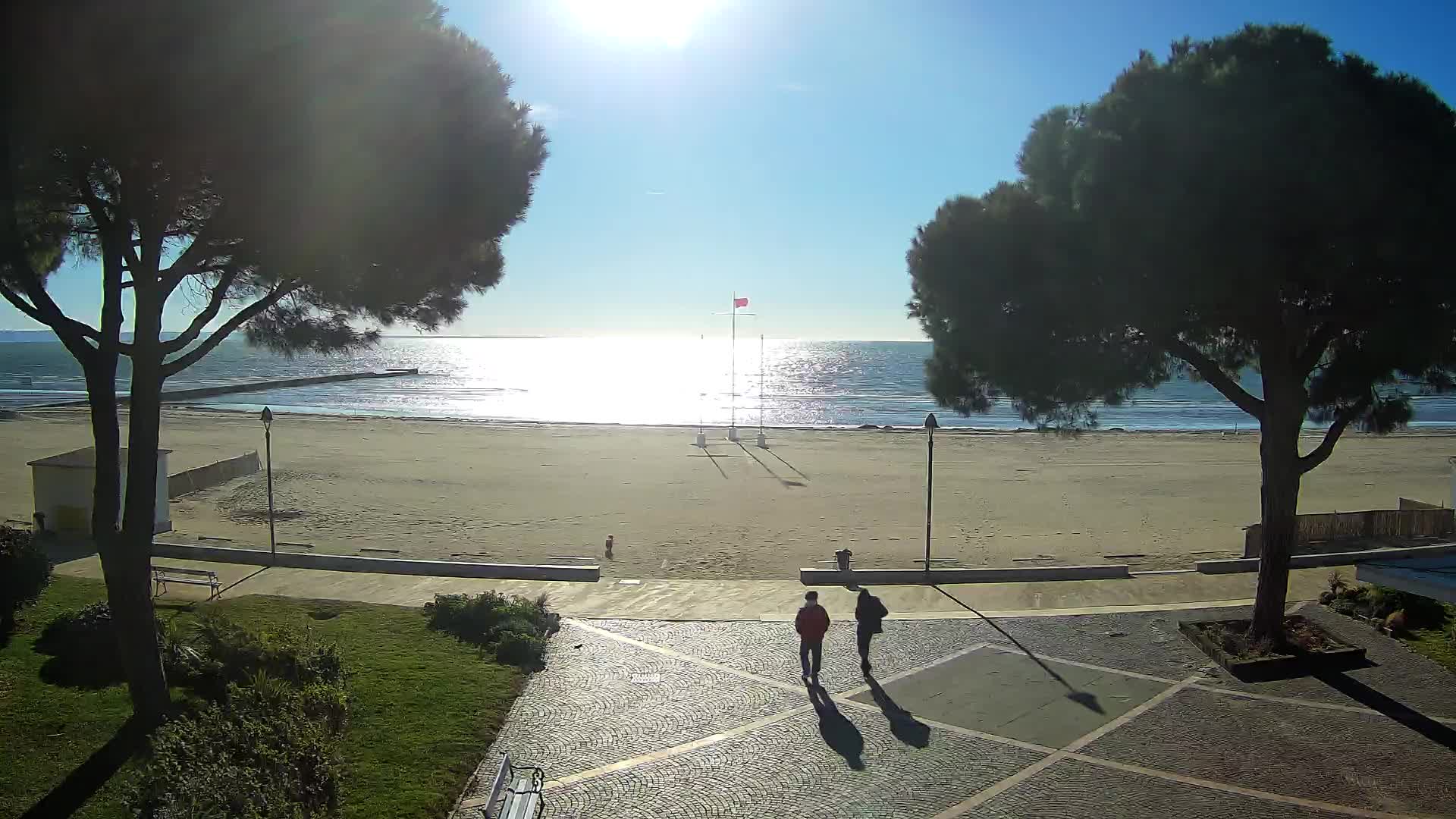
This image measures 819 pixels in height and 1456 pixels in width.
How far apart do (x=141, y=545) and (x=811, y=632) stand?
7.23 metres

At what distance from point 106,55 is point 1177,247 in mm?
10416

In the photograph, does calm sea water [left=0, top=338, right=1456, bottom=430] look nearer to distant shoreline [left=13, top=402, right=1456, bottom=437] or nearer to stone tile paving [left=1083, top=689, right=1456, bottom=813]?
distant shoreline [left=13, top=402, right=1456, bottom=437]

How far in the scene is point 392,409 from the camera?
7262 centimetres

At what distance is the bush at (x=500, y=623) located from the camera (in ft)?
36.8

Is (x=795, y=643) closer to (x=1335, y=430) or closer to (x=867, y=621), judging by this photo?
(x=867, y=621)

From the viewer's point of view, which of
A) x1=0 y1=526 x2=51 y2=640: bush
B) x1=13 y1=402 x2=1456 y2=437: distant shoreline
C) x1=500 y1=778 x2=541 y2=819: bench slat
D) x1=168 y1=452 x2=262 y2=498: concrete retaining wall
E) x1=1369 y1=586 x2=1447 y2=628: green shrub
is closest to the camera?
x1=500 y1=778 x2=541 y2=819: bench slat

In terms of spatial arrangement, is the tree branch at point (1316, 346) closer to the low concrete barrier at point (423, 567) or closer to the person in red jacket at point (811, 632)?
the person in red jacket at point (811, 632)

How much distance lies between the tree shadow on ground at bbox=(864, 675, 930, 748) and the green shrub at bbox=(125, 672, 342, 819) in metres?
5.45

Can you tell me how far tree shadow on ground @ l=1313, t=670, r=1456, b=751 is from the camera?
9184 mm

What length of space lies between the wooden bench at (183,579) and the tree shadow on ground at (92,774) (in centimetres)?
650

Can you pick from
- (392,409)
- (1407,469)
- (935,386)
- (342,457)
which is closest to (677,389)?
(392,409)

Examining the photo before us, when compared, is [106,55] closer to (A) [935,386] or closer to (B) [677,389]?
(A) [935,386]

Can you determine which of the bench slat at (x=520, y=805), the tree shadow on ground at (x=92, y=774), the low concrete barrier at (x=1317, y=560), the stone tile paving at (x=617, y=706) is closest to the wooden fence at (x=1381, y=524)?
the low concrete barrier at (x=1317, y=560)

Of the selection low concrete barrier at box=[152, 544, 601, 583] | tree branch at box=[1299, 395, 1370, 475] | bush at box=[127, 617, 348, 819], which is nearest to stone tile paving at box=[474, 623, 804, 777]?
bush at box=[127, 617, 348, 819]
